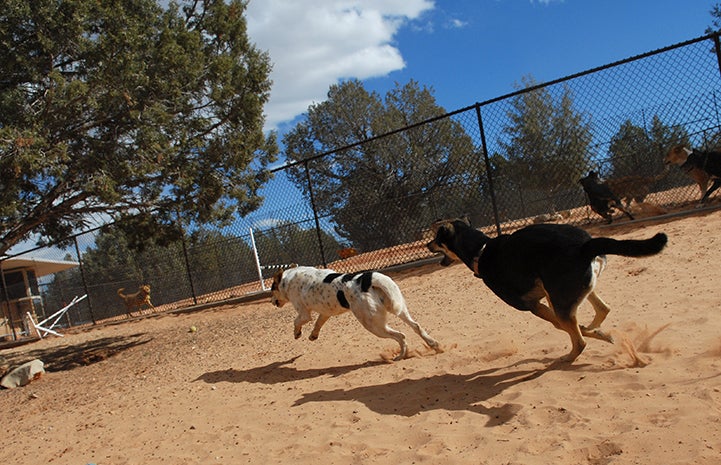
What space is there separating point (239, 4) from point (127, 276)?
1255 centimetres

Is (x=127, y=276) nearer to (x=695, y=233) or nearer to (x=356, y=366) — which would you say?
(x=356, y=366)

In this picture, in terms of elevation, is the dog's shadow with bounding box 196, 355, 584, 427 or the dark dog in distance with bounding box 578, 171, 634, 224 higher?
the dark dog in distance with bounding box 578, 171, 634, 224

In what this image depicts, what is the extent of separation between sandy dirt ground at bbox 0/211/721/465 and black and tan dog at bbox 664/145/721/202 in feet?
3.96

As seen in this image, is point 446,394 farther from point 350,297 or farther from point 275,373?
point 275,373

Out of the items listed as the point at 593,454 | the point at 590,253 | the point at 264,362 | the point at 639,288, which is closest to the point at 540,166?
the point at 639,288

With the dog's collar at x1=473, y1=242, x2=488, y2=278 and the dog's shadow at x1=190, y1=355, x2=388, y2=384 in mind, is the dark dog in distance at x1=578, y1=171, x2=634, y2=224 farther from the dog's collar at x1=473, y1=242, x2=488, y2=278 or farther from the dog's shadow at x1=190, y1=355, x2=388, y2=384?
the dog's shadow at x1=190, y1=355, x2=388, y2=384

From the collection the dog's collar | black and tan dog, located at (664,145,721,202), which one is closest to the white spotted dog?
the dog's collar

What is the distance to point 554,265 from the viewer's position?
4.58 m

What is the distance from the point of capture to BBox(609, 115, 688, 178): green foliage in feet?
38.1

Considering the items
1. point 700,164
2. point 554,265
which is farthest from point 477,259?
point 700,164

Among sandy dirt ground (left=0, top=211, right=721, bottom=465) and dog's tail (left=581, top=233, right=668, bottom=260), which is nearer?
sandy dirt ground (left=0, top=211, right=721, bottom=465)

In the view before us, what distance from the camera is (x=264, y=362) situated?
760 centimetres

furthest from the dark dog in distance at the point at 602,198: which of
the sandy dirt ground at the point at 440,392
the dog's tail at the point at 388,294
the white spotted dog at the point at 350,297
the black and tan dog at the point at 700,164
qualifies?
the dog's tail at the point at 388,294

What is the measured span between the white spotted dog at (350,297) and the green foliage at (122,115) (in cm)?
399
